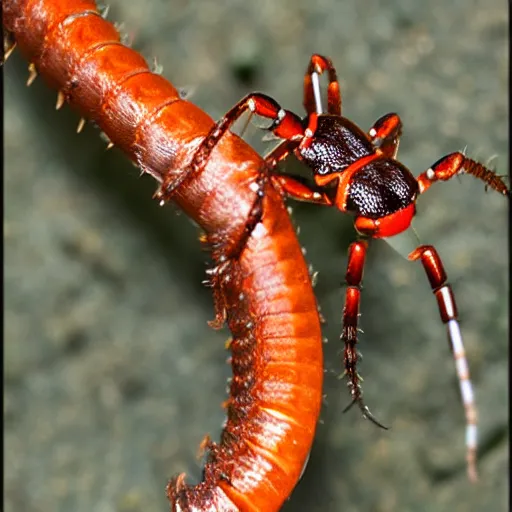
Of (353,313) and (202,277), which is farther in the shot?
(202,277)

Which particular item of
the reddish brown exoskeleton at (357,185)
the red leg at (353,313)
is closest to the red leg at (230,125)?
the reddish brown exoskeleton at (357,185)

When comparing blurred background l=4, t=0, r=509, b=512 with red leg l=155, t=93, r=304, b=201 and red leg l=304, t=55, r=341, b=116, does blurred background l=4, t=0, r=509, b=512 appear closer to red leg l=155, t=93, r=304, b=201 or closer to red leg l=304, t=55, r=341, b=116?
red leg l=304, t=55, r=341, b=116

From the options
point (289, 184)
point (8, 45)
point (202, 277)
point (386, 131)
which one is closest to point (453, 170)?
point (386, 131)

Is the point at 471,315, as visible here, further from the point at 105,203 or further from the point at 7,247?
the point at 7,247

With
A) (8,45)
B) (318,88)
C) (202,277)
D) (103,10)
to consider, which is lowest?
(202,277)

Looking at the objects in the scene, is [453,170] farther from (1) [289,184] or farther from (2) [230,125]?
(2) [230,125]

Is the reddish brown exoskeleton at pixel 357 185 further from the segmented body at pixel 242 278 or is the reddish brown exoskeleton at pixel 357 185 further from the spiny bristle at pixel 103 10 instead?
the spiny bristle at pixel 103 10
